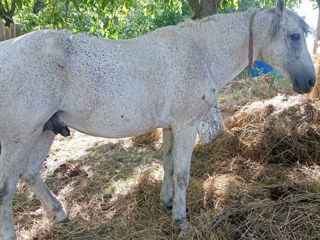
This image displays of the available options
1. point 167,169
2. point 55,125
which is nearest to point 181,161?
point 167,169

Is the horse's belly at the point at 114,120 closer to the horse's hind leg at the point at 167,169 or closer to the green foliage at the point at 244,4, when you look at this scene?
the horse's hind leg at the point at 167,169

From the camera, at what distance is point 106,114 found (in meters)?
2.49

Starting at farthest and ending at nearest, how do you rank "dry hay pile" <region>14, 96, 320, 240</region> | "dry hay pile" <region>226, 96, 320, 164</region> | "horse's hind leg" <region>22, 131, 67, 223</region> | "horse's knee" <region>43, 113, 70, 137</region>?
"dry hay pile" <region>226, 96, 320, 164</region> → "horse's hind leg" <region>22, 131, 67, 223</region> → "dry hay pile" <region>14, 96, 320, 240</region> → "horse's knee" <region>43, 113, 70, 137</region>

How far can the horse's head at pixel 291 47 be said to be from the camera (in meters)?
2.75

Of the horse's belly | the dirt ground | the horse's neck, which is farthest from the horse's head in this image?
the horse's belly

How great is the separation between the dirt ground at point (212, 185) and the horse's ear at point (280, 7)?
1.83 m

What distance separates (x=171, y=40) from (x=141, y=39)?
0.98ft

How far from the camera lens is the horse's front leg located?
277cm

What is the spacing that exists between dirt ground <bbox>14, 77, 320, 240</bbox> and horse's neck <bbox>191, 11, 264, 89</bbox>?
1.36 meters

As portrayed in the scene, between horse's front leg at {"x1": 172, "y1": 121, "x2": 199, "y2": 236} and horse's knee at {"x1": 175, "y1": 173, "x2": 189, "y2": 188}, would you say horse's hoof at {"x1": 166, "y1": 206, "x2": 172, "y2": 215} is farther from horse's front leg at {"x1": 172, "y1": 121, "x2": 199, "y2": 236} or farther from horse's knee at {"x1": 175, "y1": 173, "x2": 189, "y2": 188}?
horse's knee at {"x1": 175, "y1": 173, "x2": 189, "y2": 188}

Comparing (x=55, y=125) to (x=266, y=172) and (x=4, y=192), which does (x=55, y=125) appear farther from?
(x=266, y=172)

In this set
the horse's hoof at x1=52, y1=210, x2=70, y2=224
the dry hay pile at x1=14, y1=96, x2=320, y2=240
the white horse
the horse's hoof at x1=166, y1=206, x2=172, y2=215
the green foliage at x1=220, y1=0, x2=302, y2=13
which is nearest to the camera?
the white horse

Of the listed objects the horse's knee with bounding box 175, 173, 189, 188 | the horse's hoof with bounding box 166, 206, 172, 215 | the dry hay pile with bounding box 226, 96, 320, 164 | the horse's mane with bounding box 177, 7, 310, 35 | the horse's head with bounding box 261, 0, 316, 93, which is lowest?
the horse's hoof with bounding box 166, 206, 172, 215

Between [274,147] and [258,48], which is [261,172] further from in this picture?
[258,48]
